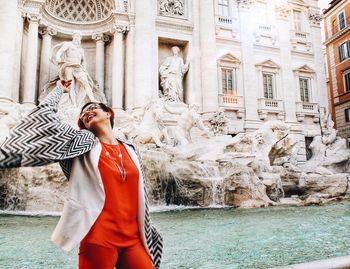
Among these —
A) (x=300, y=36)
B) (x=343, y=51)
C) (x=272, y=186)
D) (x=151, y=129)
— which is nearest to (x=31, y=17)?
(x=151, y=129)

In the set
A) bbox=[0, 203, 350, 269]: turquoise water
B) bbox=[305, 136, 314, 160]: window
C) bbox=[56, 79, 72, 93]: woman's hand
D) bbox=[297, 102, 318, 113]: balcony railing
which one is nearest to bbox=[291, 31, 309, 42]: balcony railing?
bbox=[297, 102, 318, 113]: balcony railing

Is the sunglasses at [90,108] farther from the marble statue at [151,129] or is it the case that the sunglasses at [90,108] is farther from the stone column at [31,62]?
the stone column at [31,62]

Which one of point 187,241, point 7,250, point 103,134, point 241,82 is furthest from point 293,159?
point 103,134

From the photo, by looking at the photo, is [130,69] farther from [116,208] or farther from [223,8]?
[116,208]

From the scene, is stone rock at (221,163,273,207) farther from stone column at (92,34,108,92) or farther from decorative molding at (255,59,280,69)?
decorative molding at (255,59,280,69)

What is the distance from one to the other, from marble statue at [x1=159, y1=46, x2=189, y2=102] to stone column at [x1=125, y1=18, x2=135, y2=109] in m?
1.68

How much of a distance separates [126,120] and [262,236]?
10028 millimetres

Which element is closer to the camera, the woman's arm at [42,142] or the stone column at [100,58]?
the woman's arm at [42,142]

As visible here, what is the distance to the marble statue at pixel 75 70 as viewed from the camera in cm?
1391

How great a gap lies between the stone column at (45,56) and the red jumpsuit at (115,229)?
49.7ft

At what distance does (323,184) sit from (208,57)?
29.5 feet

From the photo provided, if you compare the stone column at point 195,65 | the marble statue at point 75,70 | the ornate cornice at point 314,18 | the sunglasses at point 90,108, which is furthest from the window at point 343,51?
the sunglasses at point 90,108

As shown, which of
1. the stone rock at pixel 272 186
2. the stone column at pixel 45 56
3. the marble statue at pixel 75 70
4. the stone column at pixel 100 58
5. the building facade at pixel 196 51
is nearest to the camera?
the stone rock at pixel 272 186

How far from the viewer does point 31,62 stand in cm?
1454
